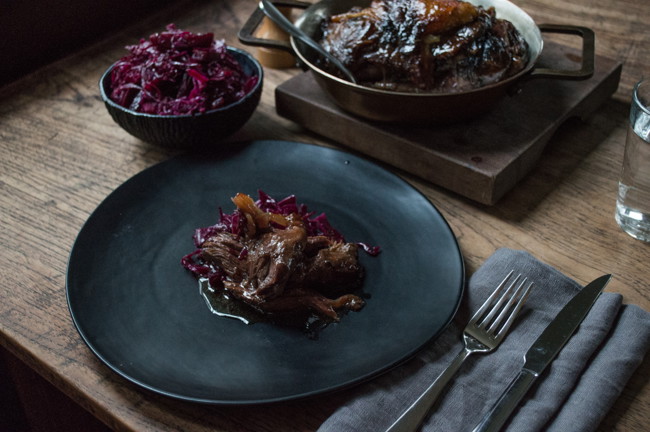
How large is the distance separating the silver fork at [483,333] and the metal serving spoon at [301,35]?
1.91ft

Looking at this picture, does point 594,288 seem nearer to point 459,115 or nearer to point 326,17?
point 459,115

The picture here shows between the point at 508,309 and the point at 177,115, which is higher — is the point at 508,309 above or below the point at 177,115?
below

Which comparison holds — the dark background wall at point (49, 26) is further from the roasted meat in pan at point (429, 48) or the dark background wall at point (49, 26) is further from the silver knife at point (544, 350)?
the silver knife at point (544, 350)

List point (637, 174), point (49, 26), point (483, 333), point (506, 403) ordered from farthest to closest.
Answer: point (49, 26)
point (637, 174)
point (483, 333)
point (506, 403)

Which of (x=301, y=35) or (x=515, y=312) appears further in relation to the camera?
(x=301, y=35)

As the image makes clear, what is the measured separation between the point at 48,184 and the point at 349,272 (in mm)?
754

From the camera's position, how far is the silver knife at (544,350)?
37.6 inches

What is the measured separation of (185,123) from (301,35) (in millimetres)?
334

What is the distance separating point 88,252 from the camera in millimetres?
1219

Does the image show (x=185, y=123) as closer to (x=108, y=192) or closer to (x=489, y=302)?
(x=108, y=192)

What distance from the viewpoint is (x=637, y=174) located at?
1246 mm

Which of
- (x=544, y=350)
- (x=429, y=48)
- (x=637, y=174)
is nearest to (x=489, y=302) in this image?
(x=544, y=350)

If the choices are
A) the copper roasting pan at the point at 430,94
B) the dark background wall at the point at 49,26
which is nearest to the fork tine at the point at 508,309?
the copper roasting pan at the point at 430,94

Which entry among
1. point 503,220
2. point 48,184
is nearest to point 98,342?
point 48,184
